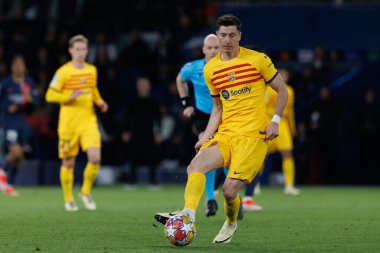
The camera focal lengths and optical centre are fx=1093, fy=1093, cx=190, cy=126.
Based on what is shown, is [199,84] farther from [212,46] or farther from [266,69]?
[266,69]

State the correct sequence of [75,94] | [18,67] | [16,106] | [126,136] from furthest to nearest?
[126,136] → [16,106] → [18,67] → [75,94]

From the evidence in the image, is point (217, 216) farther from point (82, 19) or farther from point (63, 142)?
point (82, 19)

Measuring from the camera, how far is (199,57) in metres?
24.4

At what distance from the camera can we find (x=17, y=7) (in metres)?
28.0

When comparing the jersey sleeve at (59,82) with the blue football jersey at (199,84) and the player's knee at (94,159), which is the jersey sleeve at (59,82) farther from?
the blue football jersey at (199,84)

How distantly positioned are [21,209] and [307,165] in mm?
10707

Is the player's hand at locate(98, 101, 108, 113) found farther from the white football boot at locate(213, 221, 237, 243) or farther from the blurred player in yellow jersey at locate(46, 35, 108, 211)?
the white football boot at locate(213, 221, 237, 243)

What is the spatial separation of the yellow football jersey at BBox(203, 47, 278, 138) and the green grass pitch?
113cm

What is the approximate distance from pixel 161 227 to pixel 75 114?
385 cm

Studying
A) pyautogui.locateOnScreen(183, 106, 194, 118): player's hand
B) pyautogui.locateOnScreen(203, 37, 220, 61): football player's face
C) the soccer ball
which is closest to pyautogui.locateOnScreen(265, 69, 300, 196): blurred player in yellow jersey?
pyautogui.locateOnScreen(183, 106, 194, 118): player's hand

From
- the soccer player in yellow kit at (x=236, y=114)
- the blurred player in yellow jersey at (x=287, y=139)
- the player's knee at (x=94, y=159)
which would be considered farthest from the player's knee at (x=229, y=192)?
the blurred player in yellow jersey at (x=287, y=139)

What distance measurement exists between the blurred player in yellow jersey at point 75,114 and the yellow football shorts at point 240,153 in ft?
17.6

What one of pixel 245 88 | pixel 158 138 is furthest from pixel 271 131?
pixel 158 138

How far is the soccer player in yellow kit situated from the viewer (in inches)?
404
